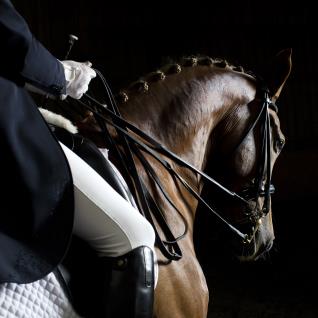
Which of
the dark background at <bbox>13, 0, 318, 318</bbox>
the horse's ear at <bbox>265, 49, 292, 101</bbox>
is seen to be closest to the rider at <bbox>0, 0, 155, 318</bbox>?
the horse's ear at <bbox>265, 49, 292, 101</bbox>

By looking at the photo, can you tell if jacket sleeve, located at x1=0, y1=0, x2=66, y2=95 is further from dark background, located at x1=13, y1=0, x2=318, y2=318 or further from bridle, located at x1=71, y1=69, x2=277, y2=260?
dark background, located at x1=13, y1=0, x2=318, y2=318

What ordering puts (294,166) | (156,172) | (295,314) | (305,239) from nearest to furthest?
(156,172), (295,314), (305,239), (294,166)

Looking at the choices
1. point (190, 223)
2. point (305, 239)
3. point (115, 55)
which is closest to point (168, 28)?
point (115, 55)

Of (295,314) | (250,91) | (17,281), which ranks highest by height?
(250,91)

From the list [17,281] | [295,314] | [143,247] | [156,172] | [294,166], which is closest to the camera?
[17,281]

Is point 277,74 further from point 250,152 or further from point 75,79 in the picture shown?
point 75,79

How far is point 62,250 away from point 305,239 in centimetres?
349

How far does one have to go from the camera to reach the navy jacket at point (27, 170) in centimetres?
92

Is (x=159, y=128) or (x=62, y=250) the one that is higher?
(x=159, y=128)

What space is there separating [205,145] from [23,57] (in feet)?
2.55

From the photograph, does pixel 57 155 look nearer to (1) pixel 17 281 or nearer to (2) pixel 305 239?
(1) pixel 17 281

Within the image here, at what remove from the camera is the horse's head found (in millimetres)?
1639

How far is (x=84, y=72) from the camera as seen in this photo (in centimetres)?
116

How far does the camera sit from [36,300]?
40.0 inches
